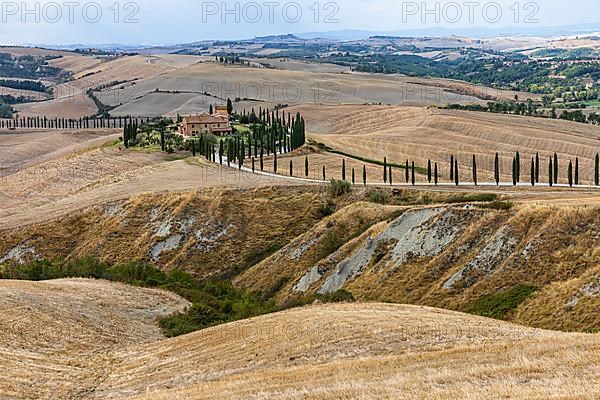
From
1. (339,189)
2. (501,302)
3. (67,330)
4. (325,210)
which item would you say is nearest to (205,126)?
(339,189)


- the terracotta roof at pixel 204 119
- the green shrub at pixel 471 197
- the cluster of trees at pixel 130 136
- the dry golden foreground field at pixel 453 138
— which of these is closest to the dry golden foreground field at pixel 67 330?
the green shrub at pixel 471 197

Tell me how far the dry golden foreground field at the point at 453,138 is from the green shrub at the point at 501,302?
4472 centimetres

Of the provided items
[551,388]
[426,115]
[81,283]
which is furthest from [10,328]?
[426,115]

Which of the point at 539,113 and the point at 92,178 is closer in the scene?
the point at 92,178

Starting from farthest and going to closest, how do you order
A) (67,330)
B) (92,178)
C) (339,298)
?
1. (92,178)
2. (339,298)
3. (67,330)

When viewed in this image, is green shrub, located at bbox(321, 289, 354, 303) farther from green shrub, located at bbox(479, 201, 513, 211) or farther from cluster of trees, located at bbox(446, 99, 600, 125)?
cluster of trees, located at bbox(446, 99, 600, 125)

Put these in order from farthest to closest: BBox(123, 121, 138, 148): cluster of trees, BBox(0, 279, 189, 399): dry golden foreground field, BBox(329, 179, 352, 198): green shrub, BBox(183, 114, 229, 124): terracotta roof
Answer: BBox(183, 114, 229, 124): terracotta roof
BBox(123, 121, 138, 148): cluster of trees
BBox(329, 179, 352, 198): green shrub
BBox(0, 279, 189, 399): dry golden foreground field

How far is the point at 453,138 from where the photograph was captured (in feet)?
443

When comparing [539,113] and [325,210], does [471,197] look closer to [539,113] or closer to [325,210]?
[325,210]

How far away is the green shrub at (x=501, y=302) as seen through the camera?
4231 cm

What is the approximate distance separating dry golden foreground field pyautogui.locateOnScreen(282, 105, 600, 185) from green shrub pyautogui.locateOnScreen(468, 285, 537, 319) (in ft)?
147

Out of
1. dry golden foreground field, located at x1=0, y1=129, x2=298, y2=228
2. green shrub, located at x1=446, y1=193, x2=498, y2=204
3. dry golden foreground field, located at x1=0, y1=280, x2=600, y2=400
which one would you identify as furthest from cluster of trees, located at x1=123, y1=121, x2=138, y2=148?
dry golden foreground field, located at x1=0, y1=280, x2=600, y2=400

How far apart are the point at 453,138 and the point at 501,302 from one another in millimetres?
94648

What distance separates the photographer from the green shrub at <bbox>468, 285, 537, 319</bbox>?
1666 inches
